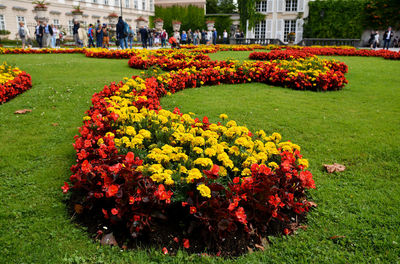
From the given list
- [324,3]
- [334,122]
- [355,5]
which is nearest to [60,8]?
[324,3]

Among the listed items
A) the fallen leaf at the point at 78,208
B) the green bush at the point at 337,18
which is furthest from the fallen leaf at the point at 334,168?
the green bush at the point at 337,18

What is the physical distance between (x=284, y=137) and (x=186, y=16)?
144 feet

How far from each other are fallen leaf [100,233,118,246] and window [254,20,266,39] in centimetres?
3781

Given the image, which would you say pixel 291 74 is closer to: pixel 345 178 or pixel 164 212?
pixel 345 178

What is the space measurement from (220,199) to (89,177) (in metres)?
1.19

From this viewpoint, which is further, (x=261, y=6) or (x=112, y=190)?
(x=261, y=6)

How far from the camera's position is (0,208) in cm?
285

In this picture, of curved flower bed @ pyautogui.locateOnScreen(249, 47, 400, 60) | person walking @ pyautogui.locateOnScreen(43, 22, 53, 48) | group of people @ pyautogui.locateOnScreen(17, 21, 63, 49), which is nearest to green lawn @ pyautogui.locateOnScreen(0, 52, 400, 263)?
curved flower bed @ pyautogui.locateOnScreen(249, 47, 400, 60)

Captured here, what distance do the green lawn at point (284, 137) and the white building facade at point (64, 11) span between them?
86.3 ft

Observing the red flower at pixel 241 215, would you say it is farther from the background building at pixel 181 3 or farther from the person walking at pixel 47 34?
the background building at pixel 181 3

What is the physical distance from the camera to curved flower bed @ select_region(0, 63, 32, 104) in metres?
6.29

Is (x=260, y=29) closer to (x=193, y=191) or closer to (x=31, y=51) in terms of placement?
(x=31, y=51)

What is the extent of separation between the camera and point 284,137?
4609 mm

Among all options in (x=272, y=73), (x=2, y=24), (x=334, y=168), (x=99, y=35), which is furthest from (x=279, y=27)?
(x=334, y=168)
